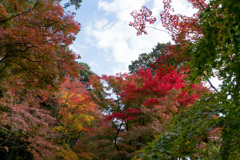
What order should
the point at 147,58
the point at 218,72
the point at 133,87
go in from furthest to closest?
the point at 147,58, the point at 133,87, the point at 218,72

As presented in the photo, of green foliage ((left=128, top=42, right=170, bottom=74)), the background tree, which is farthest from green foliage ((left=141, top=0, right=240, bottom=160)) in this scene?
green foliage ((left=128, top=42, right=170, bottom=74))

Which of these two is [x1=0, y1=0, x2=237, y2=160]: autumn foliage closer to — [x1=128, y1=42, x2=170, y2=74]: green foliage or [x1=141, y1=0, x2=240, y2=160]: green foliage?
[x1=141, y1=0, x2=240, y2=160]: green foliage

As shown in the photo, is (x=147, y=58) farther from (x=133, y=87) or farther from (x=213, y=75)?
(x=213, y=75)

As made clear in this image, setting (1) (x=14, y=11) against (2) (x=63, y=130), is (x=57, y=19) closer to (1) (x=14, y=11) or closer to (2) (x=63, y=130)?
(1) (x=14, y=11)

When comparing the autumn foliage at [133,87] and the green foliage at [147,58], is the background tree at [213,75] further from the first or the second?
the green foliage at [147,58]

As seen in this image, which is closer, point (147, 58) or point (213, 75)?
point (213, 75)

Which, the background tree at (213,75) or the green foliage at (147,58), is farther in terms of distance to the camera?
the green foliage at (147,58)

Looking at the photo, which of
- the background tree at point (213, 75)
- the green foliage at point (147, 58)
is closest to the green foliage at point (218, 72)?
the background tree at point (213, 75)

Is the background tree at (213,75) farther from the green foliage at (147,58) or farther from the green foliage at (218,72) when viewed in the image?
the green foliage at (147,58)

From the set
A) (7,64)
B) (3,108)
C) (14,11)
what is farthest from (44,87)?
(14,11)

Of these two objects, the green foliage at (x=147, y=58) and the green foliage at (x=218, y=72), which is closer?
the green foliage at (x=218, y=72)

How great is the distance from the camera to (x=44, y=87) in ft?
17.7

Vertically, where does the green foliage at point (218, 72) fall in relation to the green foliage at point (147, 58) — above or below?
below

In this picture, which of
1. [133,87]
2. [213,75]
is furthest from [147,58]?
[213,75]
